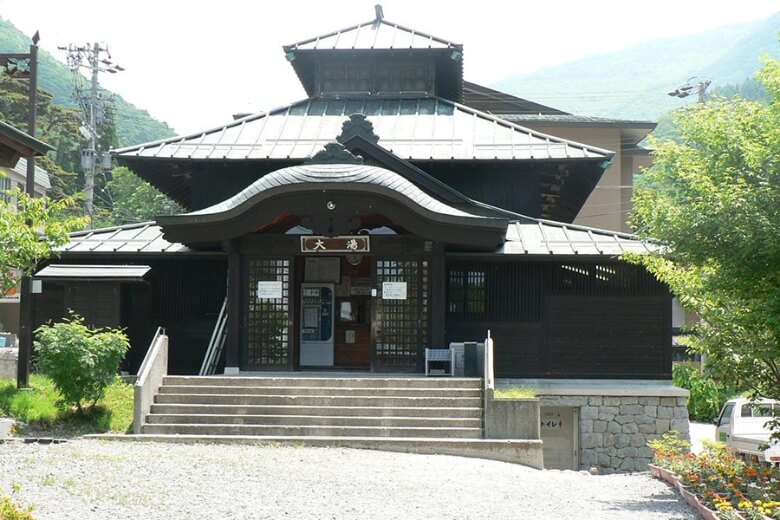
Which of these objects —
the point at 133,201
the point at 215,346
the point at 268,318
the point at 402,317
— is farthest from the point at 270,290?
the point at 133,201

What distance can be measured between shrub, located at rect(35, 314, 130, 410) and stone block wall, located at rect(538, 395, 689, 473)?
27.3ft

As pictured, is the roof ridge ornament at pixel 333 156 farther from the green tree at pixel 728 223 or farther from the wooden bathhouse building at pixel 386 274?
the green tree at pixel 728 223

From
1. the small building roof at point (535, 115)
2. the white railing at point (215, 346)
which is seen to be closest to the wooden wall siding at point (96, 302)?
the white railing at point (215, 346)

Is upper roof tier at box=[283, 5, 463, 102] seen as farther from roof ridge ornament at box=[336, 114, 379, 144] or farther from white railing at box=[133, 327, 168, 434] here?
white railing at box=[133, 327, 168, 434]

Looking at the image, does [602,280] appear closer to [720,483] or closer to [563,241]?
[563,241]

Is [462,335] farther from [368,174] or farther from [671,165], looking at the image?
[671,165]

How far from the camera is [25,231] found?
552 inches

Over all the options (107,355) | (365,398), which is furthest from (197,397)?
(365,398)

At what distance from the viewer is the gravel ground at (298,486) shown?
33.4 ft

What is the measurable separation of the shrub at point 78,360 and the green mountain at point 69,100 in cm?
8431

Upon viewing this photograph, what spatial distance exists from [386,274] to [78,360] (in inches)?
251

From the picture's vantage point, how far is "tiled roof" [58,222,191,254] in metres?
21.7

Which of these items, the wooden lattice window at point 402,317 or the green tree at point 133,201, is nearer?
the wooden lattice window at point 402,317

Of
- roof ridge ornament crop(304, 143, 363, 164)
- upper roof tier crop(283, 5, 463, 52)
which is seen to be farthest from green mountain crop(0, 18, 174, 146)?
roof ridge ornament crop(304, 143, 363, 164)
